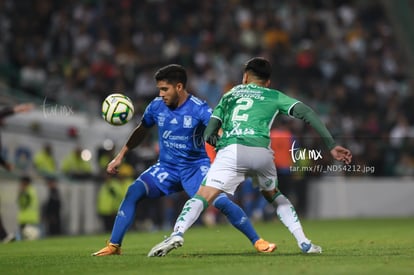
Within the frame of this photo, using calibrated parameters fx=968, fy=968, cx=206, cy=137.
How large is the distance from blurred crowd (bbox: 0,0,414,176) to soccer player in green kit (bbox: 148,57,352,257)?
11262mm

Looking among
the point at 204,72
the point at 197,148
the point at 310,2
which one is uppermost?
the point at 310,2

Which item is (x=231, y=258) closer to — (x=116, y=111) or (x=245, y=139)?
(x=245, y=139)

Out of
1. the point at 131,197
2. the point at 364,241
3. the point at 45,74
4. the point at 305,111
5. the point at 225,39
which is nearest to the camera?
the point at 305,111

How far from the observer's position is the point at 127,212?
1055 cm

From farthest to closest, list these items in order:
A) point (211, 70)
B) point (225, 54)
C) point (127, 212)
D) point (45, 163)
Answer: point (225, 54)
point (211, 70)
point (45, 163)
point (127, 212)

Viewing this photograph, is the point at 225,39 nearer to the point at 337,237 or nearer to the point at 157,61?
the point at 157,61

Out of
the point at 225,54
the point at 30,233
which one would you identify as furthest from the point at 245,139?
the point at 225,54

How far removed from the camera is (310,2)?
26922 mm

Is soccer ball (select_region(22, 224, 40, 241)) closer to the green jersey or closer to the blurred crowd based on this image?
the blurred crowd

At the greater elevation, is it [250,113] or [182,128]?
[250,113]

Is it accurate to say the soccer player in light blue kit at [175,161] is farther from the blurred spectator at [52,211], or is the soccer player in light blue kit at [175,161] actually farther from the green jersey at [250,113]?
the blurred spectator at [52,211]

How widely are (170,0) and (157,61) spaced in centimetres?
285

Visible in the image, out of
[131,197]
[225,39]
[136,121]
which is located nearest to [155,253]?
[131,197]

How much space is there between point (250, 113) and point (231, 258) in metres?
1.53
